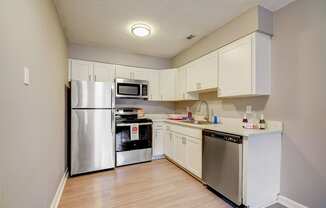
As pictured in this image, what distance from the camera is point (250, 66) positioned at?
83.4 inches

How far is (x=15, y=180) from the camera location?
1.00m

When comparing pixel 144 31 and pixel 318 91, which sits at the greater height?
pixel 144 31

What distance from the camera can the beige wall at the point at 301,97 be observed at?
1.74 meters

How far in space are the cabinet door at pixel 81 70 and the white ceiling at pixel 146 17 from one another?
442mm

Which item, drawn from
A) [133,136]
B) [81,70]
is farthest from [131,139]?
[81,70]

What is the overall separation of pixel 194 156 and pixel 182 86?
167 cm

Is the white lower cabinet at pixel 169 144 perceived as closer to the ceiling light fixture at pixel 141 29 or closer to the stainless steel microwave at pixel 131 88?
the stainless steel microwave at pixel 131 88

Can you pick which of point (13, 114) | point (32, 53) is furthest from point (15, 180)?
point (32, 53)

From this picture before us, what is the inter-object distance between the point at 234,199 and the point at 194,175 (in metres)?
0.86

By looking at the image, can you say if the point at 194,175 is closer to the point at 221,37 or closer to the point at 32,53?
the point at 221,37

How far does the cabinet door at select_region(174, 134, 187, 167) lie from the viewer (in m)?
2.93

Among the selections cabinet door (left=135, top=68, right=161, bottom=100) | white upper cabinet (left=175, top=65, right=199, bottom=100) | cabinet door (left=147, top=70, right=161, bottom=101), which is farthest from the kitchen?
cabinet door (left=147, top=70, right=161, bottom=101)

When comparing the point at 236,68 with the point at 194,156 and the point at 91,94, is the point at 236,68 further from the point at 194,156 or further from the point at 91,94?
the point at 91,94

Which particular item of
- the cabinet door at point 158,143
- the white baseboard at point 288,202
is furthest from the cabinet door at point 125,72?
the white baseboard at point 288,202
